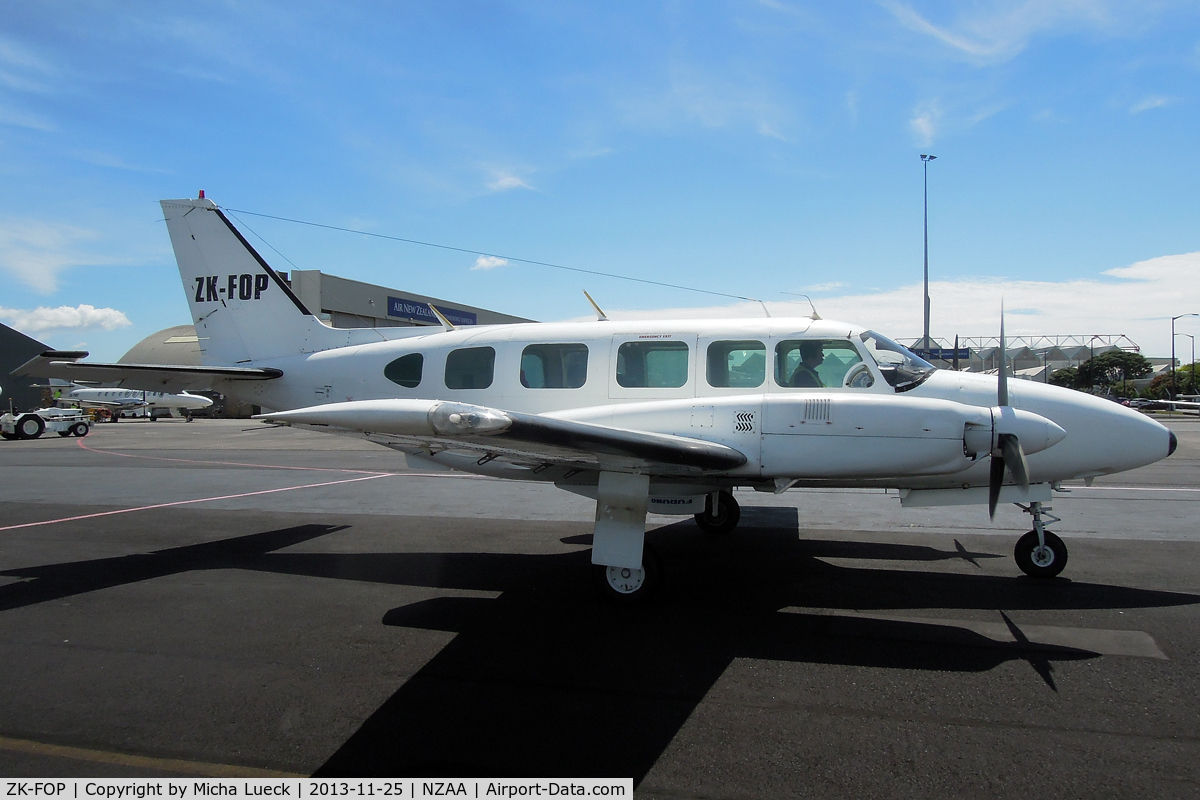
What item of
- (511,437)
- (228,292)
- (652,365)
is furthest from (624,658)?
(228,292)

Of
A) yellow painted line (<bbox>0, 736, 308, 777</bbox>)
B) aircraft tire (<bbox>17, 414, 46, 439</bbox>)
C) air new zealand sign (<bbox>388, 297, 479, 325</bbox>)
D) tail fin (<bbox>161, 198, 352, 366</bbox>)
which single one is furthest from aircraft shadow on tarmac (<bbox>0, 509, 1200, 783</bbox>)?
air new zealand sign (<bbox>388, 297, 479, 325</bbox>)

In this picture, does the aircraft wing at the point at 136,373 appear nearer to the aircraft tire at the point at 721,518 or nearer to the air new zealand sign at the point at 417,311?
the aircraft tire at the point at 721,518

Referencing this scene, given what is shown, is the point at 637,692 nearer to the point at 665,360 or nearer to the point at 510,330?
the point at 665,360

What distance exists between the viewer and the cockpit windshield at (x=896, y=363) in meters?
6.57

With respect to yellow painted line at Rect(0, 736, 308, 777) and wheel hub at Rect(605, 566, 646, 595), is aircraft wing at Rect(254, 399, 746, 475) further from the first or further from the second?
yellow painted line at Rect(0, 736, 308, 777)

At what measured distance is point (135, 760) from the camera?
3475 mm

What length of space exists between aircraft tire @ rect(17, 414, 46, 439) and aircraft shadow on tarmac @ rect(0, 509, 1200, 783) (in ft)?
104

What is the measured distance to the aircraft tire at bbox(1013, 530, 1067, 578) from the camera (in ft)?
21.4

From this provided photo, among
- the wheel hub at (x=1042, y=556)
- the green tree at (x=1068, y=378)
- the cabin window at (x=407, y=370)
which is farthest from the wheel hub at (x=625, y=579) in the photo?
the green tree at (x=1068, y=378)

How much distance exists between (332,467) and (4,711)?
14370 millimetres

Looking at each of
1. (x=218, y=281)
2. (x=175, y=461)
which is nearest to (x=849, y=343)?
(x=218, y=281)

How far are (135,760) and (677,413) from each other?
4.46 m

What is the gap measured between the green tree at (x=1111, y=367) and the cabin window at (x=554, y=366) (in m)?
81.3
